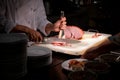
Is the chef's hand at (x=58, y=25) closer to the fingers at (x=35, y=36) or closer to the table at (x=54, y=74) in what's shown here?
the fingers at (x=35, y=36)

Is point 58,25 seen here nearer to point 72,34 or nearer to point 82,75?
point 72,34

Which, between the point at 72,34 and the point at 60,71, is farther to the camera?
the point at 72,34

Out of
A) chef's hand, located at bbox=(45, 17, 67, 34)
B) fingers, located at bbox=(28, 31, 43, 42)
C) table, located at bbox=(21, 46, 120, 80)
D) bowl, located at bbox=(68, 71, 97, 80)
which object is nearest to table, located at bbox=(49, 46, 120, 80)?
table, located at bbox=(21, 46, 120, 80)

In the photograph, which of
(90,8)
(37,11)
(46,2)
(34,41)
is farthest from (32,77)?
(90,8)

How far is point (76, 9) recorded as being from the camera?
18.6 feet

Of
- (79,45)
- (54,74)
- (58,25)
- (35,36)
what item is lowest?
(54,74)

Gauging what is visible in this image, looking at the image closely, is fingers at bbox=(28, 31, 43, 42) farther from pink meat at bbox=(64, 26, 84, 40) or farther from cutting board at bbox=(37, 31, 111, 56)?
pink meat at bbox=(64, 26, 84, 40)

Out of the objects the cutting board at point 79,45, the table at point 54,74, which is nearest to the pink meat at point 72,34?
the cutting board at point 79,45

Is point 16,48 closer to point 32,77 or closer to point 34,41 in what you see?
point 32,77

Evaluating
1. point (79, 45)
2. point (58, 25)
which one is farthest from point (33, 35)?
point (58, 25)

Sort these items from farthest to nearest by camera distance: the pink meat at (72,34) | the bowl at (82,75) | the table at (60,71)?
the pink meat at (72,34)
the table at (60,71)
the bowl at (82,75)

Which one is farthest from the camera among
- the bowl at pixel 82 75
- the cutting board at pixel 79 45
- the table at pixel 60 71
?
the cutting board at pixel 79 45

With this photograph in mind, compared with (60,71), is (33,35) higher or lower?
higher

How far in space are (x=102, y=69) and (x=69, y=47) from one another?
2.73 ft
